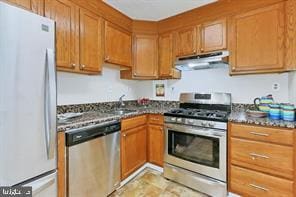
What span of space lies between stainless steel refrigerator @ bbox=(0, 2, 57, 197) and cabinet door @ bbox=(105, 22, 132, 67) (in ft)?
3.68

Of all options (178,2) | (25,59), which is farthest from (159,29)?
(25,59)

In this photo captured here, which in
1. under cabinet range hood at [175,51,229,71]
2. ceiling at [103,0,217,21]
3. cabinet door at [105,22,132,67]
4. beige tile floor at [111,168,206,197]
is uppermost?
ceiling at [103,0,217,21]

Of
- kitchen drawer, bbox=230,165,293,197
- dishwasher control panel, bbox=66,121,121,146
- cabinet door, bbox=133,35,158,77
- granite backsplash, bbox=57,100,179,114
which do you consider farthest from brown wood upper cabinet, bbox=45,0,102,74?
kitchen drawer, bbox=230,165,293,197

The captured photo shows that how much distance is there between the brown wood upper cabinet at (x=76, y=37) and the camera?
1813 millimetres

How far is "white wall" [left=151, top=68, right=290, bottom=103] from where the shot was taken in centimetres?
230

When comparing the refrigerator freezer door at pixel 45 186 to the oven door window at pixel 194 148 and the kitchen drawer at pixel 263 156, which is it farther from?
the kitchen drawer at pixel 263 156

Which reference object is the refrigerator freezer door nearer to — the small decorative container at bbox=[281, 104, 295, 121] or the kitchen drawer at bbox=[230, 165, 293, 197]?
the kitchen drawer at bbox=[230, 165, 293, 197]

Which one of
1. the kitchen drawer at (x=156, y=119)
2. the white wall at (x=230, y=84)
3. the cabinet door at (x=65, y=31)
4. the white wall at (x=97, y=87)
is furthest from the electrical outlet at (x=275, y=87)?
the cabinet door at (x=65, y=31)

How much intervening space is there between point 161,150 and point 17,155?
1.91m

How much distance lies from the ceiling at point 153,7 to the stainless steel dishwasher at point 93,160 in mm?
1653

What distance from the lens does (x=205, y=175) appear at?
2225mm

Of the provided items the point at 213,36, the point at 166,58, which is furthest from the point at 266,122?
the point at 166,58

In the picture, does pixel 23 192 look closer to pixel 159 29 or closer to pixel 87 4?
pixel 87 4

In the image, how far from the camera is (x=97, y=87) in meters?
2.75
